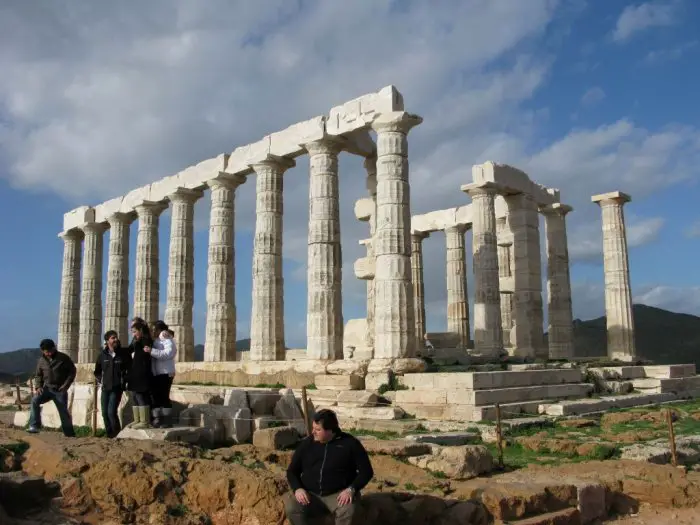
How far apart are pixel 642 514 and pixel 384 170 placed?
46.3ft

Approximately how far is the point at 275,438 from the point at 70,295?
102 ft

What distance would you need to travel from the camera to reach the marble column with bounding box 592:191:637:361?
31203 mm

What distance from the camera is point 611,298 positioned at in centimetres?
3173

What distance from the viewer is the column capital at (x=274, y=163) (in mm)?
26875

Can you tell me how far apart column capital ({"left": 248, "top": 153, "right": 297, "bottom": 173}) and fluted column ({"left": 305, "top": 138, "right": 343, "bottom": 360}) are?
2535mm

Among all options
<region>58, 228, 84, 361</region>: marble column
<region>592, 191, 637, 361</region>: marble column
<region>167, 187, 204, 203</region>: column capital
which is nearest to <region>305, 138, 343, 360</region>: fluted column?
<region>167, 187, 204, 203</region>: column capital

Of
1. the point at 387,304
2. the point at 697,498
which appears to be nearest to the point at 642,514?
the point at 697,498

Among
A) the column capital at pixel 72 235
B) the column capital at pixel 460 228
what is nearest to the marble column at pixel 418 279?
the column capital at pixel 460 228

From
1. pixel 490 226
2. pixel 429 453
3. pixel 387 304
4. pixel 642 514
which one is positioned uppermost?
pixel 490 226

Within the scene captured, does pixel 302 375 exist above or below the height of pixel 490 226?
below

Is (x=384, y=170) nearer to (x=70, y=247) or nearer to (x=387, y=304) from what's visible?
(x=387, y=304)

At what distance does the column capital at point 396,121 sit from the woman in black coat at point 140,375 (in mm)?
12326

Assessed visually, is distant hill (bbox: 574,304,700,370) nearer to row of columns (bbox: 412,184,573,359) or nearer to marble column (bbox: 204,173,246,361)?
row of columns (bbox: 412,184,573,359)

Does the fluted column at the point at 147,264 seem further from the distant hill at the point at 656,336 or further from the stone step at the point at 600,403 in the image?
the distant hill at the point at 656,336
